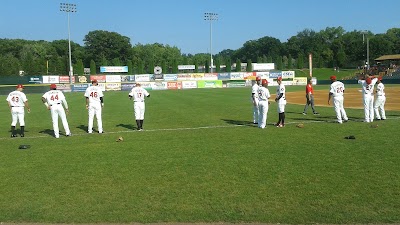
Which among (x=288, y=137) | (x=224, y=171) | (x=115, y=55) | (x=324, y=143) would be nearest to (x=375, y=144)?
(x=324, y=143)

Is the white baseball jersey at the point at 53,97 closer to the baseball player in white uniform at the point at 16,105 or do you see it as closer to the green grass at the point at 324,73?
the baseball player in white uniform at the point at 16,105

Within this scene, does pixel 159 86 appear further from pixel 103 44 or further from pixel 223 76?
pixel 103 44

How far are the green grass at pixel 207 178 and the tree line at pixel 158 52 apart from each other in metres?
75.3

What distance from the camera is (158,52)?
126125 millimetres

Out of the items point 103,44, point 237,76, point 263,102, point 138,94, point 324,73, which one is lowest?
point 263,102

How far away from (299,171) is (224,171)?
1.50 m

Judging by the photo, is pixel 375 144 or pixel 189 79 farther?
pixel 189 79

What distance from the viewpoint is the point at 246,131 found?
13.7m

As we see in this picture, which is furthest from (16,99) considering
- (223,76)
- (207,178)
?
(223,76)

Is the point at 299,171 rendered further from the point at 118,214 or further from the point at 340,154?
the point at 118,214

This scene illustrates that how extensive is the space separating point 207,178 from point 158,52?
121202 millimetres

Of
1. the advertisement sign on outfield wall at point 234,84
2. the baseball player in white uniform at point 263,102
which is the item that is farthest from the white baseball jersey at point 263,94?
the advertisement sign on outfield wall at point 234,84

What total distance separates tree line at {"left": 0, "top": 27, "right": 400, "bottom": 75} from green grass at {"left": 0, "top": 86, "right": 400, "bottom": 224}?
75.3 meters

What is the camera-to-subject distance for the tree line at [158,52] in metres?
91.2
